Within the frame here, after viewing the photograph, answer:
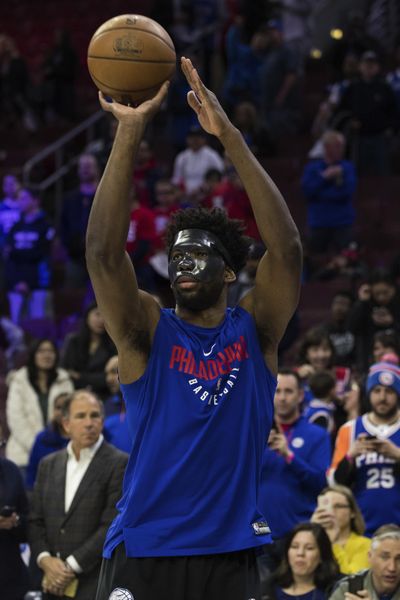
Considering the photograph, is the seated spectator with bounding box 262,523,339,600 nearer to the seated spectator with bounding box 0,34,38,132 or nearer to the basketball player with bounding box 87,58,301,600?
the basketball player with bounding box 87,58,301,600

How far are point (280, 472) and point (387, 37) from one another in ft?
40.5

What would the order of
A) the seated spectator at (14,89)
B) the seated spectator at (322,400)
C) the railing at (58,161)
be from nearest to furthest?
1. the seated spectator at (322,400)
2. the railing at (58,161)
3. the seated spectator at (14,89)

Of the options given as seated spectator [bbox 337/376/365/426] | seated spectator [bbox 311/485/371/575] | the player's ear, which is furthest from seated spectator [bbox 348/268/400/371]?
the player's ear

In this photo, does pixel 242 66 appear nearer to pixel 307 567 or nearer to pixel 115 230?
pixel 307 567

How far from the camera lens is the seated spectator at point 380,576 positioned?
770 cm

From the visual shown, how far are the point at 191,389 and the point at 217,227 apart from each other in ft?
2.20

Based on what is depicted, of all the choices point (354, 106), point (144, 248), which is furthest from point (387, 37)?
point (144, 248)

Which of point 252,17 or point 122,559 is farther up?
point 252,17

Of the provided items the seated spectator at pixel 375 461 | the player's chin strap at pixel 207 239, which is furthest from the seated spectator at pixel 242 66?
the player's chin strap at pixel 207 239

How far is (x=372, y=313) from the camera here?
12023mm

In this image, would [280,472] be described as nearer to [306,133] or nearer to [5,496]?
[5,496]

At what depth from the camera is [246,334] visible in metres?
4.88

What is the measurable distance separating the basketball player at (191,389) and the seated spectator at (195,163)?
10999 millimetres

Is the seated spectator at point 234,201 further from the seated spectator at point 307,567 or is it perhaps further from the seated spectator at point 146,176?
the seated spectator at point 307,567
